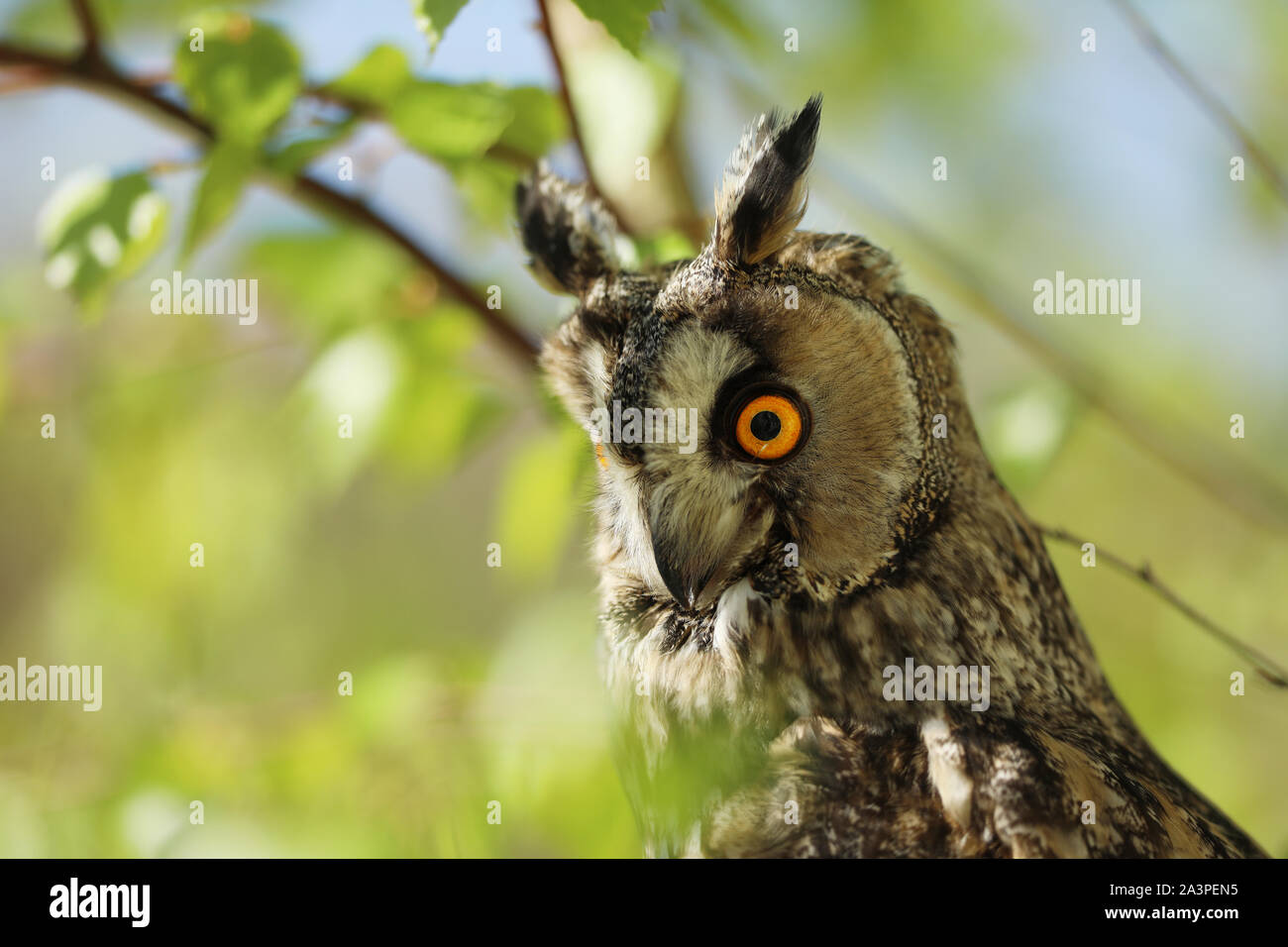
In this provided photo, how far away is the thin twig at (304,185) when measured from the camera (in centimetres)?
176

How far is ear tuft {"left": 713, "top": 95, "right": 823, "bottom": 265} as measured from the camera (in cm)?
152

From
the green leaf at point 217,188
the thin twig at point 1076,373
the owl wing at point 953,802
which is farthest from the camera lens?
the thin twig at point 1076,373

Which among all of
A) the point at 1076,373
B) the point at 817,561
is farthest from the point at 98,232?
the point at 1076,373

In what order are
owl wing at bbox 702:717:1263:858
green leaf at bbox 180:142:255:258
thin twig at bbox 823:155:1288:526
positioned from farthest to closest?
thin twig at bbox 823:155:1288:526 → green leaf at bbox 180:142:255:258 → owl wing at bbox 702:717:1263:858

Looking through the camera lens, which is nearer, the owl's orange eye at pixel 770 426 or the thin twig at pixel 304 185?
the owl's orange eye at pixel 770 426

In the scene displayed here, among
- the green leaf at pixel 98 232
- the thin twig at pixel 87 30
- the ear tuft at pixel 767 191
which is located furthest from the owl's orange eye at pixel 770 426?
the thin twig at pixel 87 30

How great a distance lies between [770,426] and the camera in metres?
1.55

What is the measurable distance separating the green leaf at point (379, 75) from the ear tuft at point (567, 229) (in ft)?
0.89

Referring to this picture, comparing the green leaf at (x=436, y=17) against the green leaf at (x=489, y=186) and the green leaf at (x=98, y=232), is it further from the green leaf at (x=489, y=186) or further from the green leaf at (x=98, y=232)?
the green leaf at (x=98, y=232)

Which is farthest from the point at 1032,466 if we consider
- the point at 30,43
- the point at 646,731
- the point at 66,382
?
the point at 66,382

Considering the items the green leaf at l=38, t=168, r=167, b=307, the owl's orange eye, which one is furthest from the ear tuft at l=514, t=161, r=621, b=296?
the green leaf at l=38, t=168, r=167, b=307

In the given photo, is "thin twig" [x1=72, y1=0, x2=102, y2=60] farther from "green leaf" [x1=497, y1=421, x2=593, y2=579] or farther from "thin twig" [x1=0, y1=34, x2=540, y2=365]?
"green leaf" [x1=497, y1=421, x2=593, y2=579]

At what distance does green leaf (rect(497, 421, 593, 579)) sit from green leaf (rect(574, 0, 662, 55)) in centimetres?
89

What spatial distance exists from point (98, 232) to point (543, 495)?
3.11 feet
